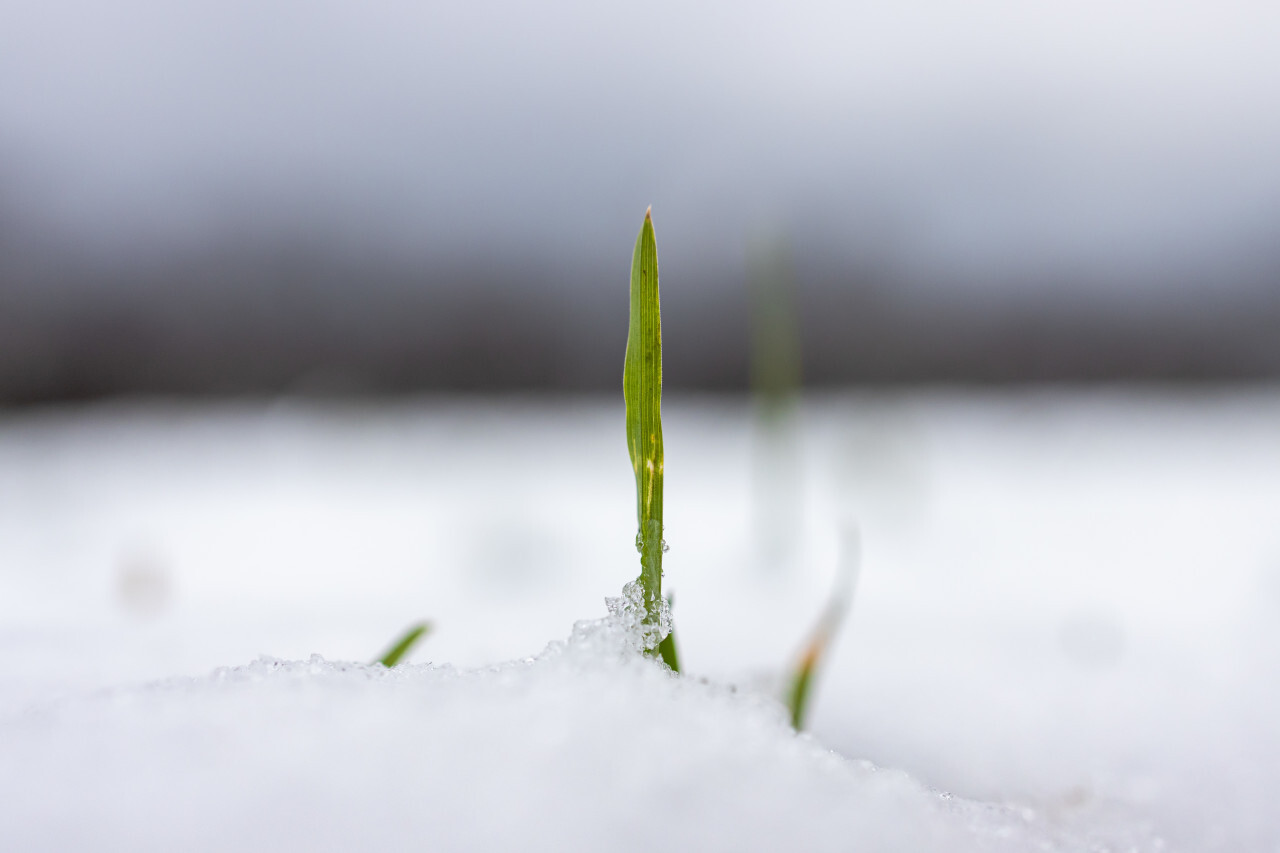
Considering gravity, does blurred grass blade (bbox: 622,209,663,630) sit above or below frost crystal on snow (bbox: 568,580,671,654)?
above

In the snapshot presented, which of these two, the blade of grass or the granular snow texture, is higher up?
the granular snow texture

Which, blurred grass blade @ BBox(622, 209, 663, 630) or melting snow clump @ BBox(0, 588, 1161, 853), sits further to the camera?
blurred grass blade @ BBox(622, 209, 663, 630)

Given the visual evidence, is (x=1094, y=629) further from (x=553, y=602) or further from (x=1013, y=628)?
(x=553, y=602)

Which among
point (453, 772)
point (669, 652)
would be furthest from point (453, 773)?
point (669, 652)

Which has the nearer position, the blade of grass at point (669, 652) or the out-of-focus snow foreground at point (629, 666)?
the out-of-focus snow foreground at point (629, 666)

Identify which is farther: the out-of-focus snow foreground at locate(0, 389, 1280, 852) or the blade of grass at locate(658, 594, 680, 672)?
the blade of grass at locate(658, 594, 680, 672)

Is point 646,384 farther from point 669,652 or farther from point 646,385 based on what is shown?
point 669,652
